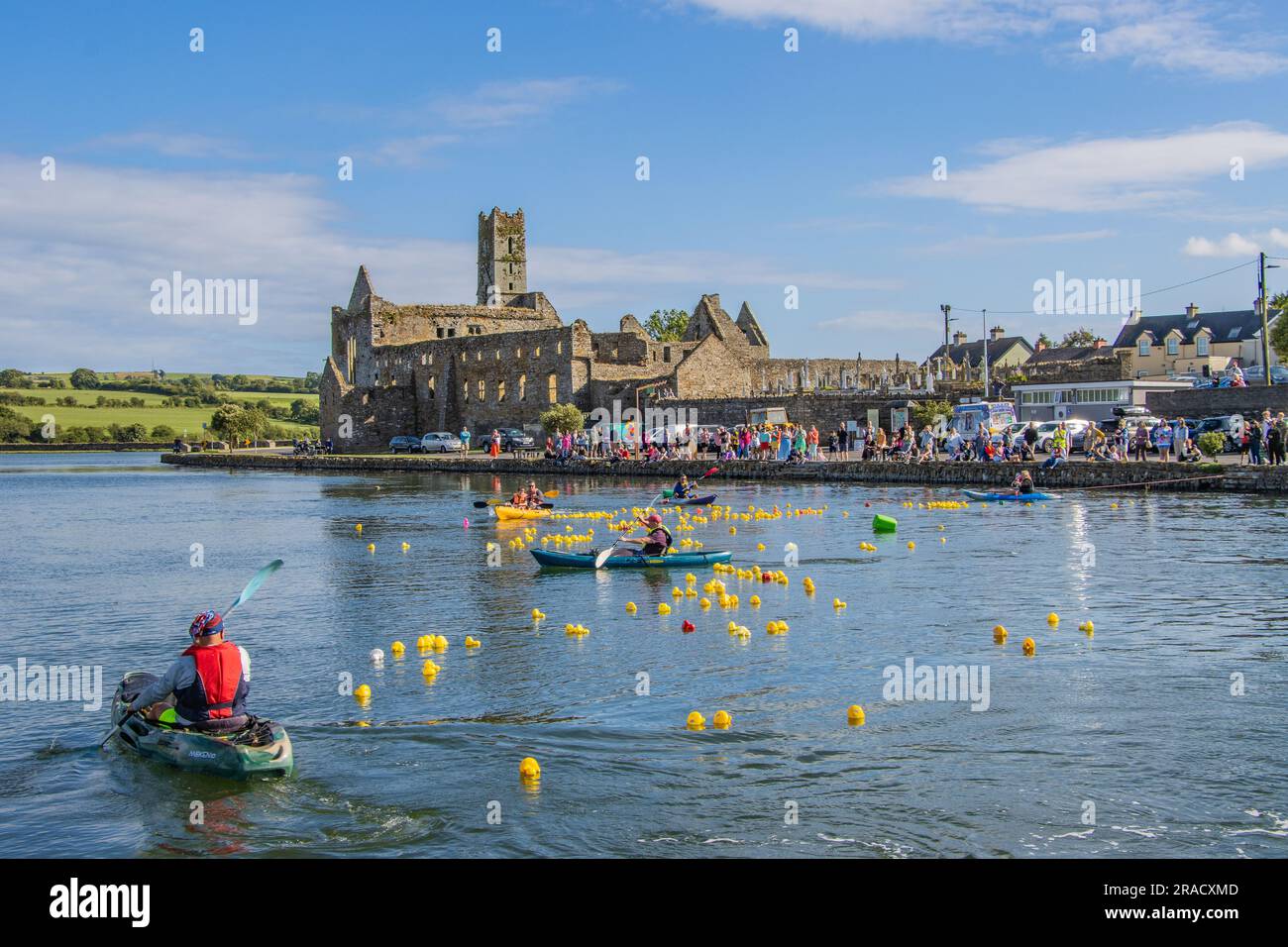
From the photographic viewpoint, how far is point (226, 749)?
1234 cm

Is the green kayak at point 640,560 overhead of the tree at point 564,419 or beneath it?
beneath

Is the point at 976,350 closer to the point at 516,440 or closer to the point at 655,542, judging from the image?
the point at 516,440

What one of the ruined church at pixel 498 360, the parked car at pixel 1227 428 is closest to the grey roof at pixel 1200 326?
the ruined church at pixel 498 360

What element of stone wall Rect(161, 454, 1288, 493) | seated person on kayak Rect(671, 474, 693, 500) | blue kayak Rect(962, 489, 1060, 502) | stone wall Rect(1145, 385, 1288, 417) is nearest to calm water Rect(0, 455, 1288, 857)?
blue kayak Rect(962, 489, 1060, 502)

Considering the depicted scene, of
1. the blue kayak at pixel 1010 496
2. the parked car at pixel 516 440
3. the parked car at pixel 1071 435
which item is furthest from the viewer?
the parked car at pixel 516 440

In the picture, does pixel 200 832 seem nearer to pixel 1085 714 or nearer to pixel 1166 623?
pixel 1085 714

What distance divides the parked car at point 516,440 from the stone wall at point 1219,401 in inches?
1496

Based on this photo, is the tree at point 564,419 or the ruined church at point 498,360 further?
the ruined church at point 498,360

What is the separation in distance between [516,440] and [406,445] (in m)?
11.4

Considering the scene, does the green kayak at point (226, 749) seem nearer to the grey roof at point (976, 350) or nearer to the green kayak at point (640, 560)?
the green kayak at point (640, 560)

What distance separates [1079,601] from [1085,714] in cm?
760

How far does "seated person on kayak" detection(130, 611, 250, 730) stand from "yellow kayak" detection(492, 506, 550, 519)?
25.5 meters

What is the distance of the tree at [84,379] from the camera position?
572 ft

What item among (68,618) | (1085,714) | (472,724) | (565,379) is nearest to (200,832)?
(472,724)
